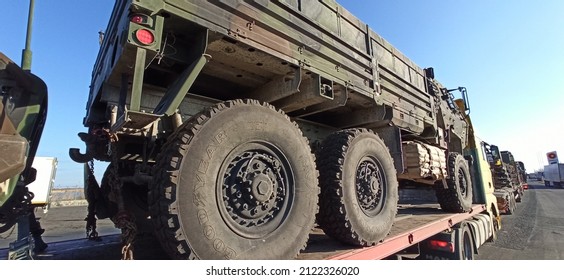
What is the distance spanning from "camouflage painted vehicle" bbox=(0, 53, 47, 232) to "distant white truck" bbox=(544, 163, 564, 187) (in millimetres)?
51516

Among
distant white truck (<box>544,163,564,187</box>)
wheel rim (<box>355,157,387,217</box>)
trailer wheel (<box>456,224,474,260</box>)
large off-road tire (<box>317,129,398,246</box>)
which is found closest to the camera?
large off-road tire (<box>317,129,398,246</box>)

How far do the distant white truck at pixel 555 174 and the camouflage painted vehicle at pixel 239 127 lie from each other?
156 ft

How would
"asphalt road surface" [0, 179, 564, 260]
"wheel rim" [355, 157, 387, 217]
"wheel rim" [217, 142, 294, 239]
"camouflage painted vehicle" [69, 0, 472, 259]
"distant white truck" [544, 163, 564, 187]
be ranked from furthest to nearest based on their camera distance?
"distant white truck" [544, 163, 564, 187] < "wheel rim" [355, 157, 387, 217] < "asphalt road surface" [0, 179, 564, 260] < "wheel rim" [217, 142, 294, 239] < "camouflage painted vehicle" [69, 0, 472, 259]

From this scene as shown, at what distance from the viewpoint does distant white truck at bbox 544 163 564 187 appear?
3762cm

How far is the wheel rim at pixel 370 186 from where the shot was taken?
3.35 m

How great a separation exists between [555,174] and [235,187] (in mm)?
51575

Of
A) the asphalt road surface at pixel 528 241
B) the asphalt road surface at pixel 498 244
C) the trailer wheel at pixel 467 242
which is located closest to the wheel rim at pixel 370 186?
the asphalt road surface at pixel 498 244

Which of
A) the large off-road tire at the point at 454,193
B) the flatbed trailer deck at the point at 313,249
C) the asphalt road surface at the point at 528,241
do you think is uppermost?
the large off-road tire at the point at 454,193

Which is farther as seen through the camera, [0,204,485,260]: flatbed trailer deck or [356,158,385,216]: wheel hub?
[356,158,385,216]: wheel hub

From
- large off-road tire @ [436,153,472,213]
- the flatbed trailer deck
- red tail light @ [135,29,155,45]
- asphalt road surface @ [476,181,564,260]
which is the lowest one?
asphalt road surface @ [476,181,564,260]

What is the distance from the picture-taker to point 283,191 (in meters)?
2.51

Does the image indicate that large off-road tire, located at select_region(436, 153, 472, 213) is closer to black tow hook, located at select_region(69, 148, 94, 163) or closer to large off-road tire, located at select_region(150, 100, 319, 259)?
large off-road tire, located at select_region(150, 100, 319, 259)

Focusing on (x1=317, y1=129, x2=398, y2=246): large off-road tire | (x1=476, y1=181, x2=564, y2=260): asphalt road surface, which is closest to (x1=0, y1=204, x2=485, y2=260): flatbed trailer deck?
(x1=317, y1=129, x2=398, y2=246): large off-road tire

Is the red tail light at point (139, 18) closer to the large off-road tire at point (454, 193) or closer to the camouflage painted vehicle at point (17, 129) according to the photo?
the camouflage painted vehicle at point (17, 129)
